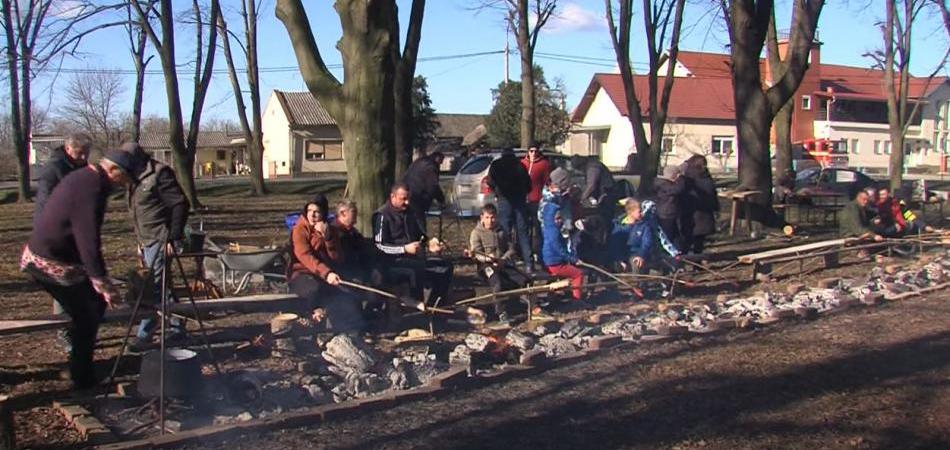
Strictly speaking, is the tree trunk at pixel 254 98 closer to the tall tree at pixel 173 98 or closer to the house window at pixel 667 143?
the tall tree at pixel 173 98

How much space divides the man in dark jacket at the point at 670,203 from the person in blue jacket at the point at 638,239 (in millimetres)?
531

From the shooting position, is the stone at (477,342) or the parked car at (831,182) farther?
the parked car at (831,182)

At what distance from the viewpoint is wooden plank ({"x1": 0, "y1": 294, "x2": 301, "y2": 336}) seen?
22.0ft

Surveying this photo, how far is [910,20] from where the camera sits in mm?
28438

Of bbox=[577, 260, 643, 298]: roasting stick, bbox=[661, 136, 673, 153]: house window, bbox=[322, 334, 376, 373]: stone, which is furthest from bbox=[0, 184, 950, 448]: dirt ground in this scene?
bbox=[661, 136, 673, 153]: house window

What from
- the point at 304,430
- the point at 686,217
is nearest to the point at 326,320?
the point at 304,430

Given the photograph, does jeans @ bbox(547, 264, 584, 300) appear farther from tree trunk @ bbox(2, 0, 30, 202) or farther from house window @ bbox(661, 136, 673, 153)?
house window @ bbox(661, 136, 673, 153)

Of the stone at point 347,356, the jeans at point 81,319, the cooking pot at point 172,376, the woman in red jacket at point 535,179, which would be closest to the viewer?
the cooking pot at point 172,376

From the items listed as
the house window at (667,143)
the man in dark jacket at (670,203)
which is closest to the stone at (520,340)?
the man in dark jacket at (670,203)

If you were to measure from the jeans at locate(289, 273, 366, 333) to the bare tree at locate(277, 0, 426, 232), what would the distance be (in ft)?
7.99

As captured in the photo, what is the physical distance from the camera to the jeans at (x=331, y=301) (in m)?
8.18

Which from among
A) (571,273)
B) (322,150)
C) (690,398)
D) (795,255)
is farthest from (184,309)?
(322,150)

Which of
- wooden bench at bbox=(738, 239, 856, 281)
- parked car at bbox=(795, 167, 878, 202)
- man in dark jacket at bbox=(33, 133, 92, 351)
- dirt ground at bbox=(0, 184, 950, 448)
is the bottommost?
dirt ground at bbox=(0, 184, 950, 448)

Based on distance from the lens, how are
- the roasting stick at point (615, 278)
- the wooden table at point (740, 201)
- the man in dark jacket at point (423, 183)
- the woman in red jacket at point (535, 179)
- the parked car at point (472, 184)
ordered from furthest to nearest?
the parked car at point (472, 184) → the wooden table at point (740, 201) → the woman in red jacket at point (535, 179) → the man in dark jacket at point (423, 183) → the roasting stick at point (615, 278)
